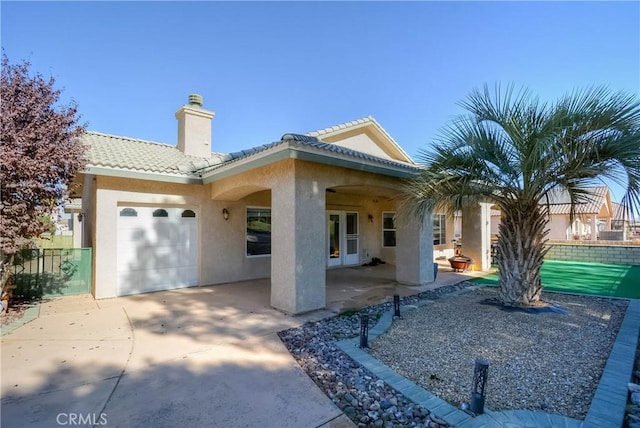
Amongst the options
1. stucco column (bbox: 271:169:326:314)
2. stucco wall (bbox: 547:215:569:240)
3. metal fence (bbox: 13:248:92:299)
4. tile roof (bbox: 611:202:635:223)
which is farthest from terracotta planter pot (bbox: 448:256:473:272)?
metal fence (bbox: 13:248:92:299)

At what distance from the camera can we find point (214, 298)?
29.8 feet

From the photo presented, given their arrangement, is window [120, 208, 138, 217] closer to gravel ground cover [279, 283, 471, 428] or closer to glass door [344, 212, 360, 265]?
gravel ground cover [279, 283, 471, 428]

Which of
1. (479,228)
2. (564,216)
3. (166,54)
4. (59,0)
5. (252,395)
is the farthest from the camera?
(564,216)

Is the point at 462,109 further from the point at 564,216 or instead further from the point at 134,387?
the point at 564,216

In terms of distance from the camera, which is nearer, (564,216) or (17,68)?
(17,68)

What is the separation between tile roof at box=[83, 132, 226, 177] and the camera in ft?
29.9

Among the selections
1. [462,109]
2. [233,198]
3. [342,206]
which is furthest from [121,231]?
[462,109]

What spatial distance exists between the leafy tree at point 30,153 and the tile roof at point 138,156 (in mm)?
895

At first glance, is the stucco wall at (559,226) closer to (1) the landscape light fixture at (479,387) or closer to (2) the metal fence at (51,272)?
(1) the landscape light fixture at (479,387)

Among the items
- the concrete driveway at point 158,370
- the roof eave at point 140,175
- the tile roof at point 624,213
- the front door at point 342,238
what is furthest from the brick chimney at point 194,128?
the tile roof at point 624,213

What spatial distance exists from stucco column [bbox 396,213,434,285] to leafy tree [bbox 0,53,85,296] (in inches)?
385

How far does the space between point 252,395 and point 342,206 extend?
11.9m

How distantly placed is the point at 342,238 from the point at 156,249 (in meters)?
8.56

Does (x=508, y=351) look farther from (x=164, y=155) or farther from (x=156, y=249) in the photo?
(x=164, y=155)
